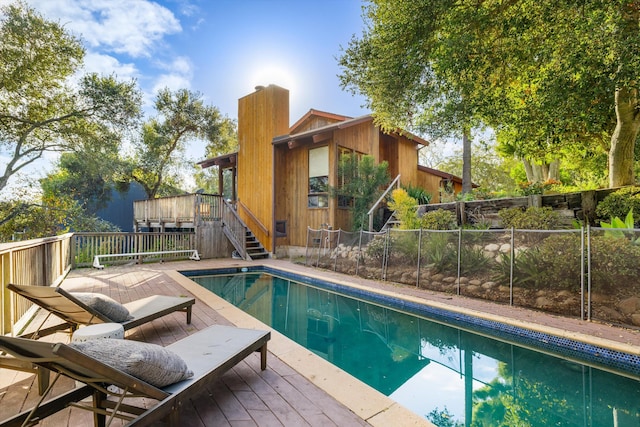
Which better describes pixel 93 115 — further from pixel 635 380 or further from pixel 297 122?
pixel 635 380

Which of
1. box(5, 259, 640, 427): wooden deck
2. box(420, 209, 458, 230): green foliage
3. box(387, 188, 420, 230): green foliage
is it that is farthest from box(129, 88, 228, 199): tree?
box(5, 259, 640, 427): wooden deck

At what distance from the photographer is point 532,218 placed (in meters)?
6.76

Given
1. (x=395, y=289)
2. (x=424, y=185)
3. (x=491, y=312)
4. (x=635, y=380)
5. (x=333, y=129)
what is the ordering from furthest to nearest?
(x=424, y=185)
(x=333, y=129)
(x=395, y=289)
(x=491, y=312)
(x=635, y=380)

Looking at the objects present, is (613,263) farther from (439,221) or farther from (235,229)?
(235,229)

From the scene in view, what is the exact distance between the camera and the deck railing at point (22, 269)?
335cm

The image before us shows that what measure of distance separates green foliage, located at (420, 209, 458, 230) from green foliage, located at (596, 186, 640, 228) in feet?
9.56

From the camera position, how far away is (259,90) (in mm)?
12859

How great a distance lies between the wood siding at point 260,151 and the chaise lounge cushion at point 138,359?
995cm

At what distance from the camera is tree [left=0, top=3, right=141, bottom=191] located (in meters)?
11.1

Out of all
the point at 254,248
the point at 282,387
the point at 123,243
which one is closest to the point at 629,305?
the point at 282,387

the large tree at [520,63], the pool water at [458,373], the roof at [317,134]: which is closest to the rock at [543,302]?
the pool water at [458,373]

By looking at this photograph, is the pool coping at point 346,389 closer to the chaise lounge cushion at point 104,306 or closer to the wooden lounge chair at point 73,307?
the wooden lounge chair at point 73,307

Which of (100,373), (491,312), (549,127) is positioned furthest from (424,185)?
(100,373)

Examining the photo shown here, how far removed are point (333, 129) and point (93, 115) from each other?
33.8ft
